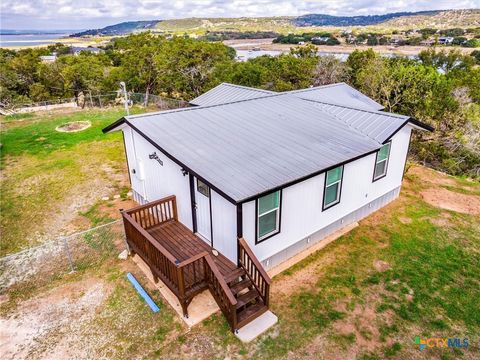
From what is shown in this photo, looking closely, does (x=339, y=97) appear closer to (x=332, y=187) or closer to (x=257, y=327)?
(x=332, y=187)

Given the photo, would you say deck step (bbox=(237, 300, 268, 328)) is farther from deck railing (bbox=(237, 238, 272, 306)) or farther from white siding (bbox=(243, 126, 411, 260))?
white siding (bbox=(243, 126, 411, 260))

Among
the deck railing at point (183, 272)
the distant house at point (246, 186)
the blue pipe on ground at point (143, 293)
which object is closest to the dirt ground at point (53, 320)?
the blue pipe on ground at point (143, 293)

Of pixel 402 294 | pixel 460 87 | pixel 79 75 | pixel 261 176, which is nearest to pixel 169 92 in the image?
pixel 79 75

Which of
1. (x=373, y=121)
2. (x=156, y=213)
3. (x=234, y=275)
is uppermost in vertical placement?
(x=373, y=121)

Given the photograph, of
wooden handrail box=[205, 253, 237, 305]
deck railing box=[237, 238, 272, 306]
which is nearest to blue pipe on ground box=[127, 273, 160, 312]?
wooden handrail box=[205, 253, 237, 305]

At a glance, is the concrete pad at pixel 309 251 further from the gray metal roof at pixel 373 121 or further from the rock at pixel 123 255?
the rock at pixel 123 255

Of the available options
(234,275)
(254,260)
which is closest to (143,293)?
(234,275)
